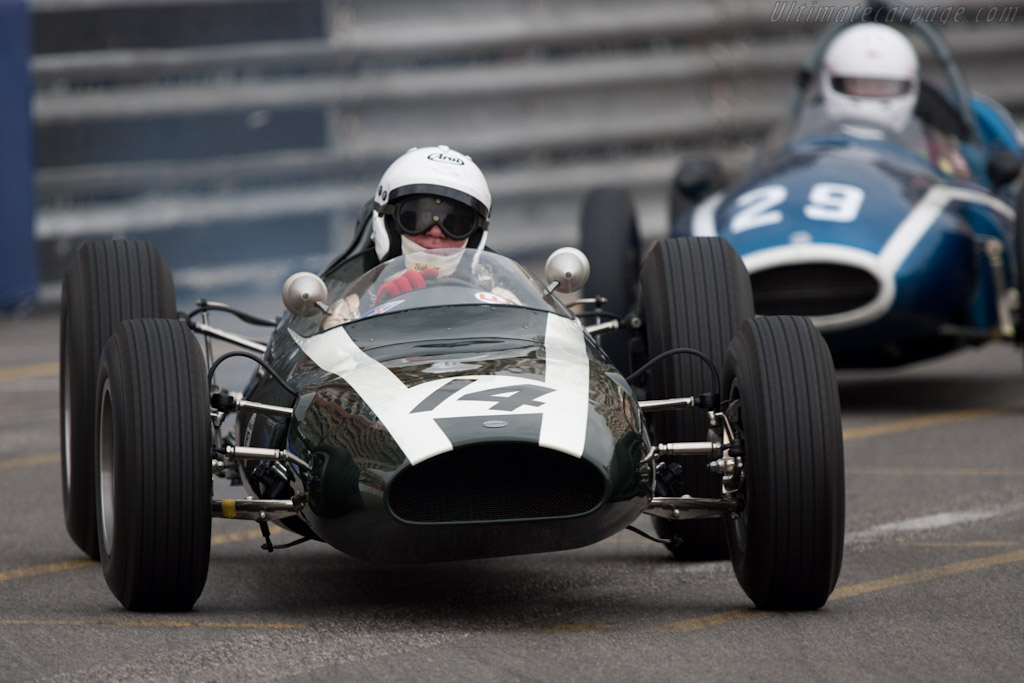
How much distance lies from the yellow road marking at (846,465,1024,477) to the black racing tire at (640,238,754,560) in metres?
2.01

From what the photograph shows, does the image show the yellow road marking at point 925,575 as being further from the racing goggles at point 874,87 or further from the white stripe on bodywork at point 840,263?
the racing goggles at point 874,87

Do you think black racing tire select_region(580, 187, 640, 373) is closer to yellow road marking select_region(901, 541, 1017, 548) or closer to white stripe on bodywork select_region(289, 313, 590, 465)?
yellow road marking select_region(901, 541, 1017, 548)

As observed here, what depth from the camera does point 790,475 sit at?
16.2 feet

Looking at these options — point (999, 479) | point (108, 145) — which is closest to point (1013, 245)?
point (999, 479)

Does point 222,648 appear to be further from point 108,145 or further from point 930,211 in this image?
point 108,145

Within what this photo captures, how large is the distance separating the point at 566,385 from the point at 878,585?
4.16 ft

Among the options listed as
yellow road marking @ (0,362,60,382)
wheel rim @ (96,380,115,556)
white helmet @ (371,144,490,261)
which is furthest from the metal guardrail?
wheel rim @ (96,380,115,556)

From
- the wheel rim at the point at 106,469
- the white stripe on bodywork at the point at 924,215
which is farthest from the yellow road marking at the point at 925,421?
the wheel rim at the point at 106,469

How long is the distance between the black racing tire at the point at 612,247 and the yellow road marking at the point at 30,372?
3.81 meters

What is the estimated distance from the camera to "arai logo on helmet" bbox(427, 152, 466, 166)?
20.6 feet

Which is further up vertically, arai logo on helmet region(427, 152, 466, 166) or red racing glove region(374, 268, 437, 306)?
arai logo on helmet region(427, 152, 466, 166)

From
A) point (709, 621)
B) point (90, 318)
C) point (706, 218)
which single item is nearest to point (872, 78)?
point (706, 218)

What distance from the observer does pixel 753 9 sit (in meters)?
16.3

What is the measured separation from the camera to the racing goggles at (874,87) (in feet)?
37.3
